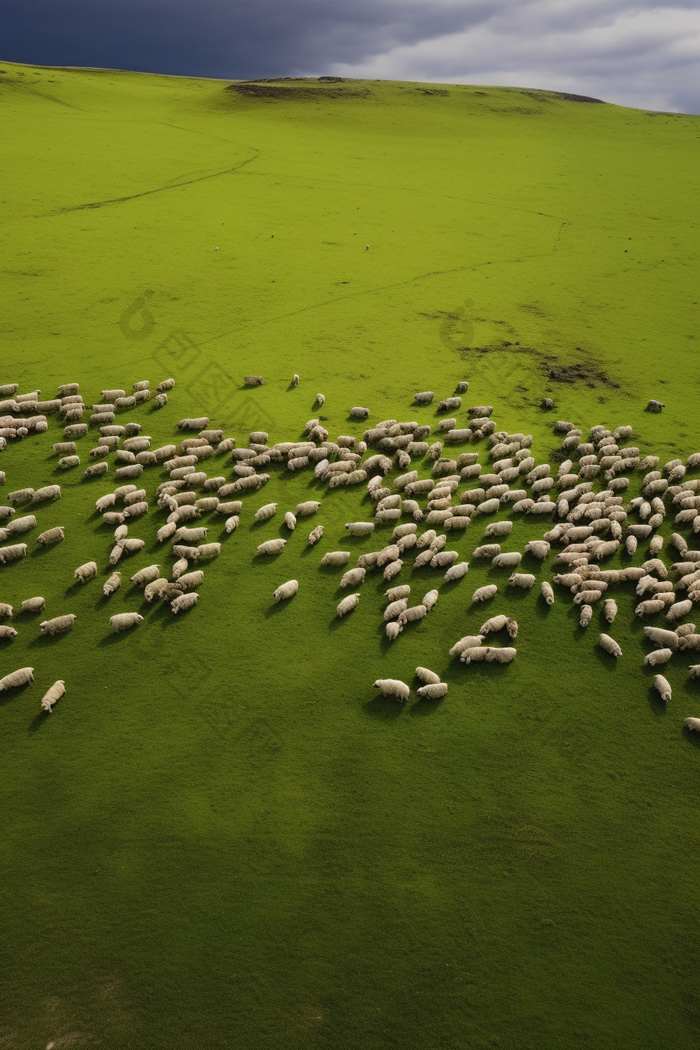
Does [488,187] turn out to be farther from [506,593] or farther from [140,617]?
[140,617]

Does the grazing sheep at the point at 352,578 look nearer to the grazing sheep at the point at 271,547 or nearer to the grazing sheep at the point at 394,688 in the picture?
the grazing sheep at the point at 271,547

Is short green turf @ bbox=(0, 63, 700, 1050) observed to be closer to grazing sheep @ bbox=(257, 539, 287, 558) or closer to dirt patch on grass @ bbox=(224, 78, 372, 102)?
grazing sheep @ bbox=(257, 539, 287, 558)

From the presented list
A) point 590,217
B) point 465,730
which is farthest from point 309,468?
point 590,217

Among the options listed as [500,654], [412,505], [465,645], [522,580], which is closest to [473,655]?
[465,645]

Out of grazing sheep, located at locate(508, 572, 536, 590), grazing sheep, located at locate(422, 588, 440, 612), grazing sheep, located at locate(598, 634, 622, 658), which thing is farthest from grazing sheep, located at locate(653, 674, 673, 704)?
grazing sheep, located at locate(422, 588, 440, 612)

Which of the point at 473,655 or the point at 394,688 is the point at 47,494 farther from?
the point at 473,655

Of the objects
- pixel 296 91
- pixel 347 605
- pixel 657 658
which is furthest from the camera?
pixel 296 91

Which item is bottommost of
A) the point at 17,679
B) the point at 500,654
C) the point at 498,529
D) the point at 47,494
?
the point at 17,679
